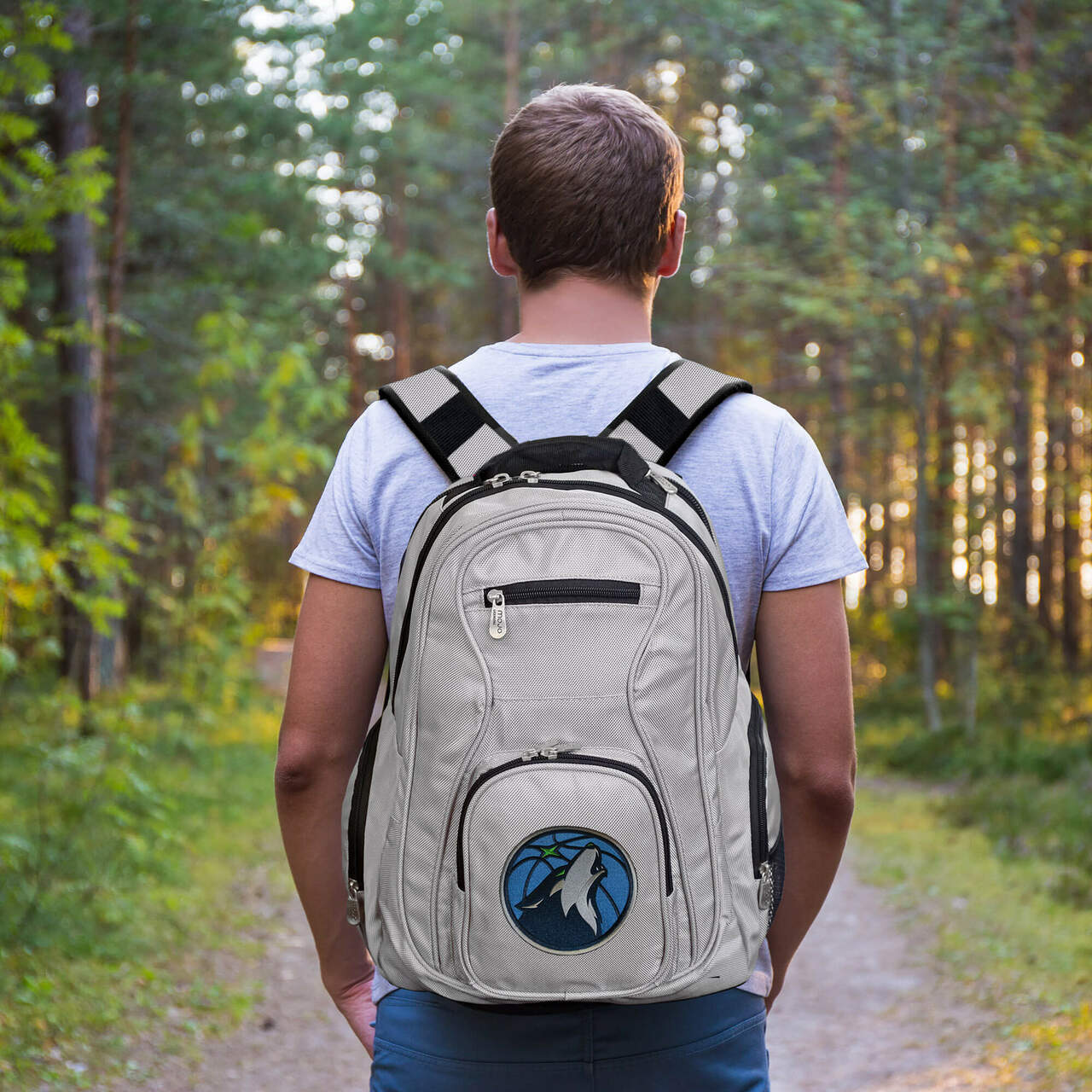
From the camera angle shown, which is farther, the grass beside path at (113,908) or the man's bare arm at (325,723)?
the grass beside path at (113,908)

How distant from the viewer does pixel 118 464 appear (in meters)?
14.6

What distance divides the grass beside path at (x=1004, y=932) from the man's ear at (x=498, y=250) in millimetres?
4165

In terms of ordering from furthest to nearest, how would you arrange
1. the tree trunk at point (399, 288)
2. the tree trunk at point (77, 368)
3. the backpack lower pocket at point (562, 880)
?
the tree trunk at point (399, 288) < the tree trunk at point (77, 368) < the backpack lower pocket at point (562, 880)

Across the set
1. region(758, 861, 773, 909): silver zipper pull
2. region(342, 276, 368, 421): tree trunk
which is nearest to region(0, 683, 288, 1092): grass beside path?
region(758, 861, 773, 909): silver zipper pull

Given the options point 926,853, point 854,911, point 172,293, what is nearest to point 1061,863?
point 926,853

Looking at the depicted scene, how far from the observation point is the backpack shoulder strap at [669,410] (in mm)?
1584

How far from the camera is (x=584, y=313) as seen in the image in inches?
65.4

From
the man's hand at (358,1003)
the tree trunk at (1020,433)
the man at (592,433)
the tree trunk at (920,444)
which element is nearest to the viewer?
the man at (592,433)

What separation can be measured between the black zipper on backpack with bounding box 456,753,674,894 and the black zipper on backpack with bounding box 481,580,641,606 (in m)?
0.18

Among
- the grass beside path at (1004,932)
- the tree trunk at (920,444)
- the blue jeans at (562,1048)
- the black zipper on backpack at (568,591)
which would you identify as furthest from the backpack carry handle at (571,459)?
the tree trunk at (920,444)

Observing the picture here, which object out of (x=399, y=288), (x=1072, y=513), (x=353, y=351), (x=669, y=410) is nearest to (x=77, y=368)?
(x=669, y=410)

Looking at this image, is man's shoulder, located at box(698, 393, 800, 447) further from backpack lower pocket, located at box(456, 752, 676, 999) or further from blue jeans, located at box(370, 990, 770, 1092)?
blue jeans, located at box(370, 990, 770, 1092)

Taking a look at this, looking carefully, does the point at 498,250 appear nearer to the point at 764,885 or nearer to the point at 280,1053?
the point at 764,885

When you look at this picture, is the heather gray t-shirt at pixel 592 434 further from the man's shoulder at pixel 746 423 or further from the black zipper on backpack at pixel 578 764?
the black zipper on backpack at pixel 578 764
